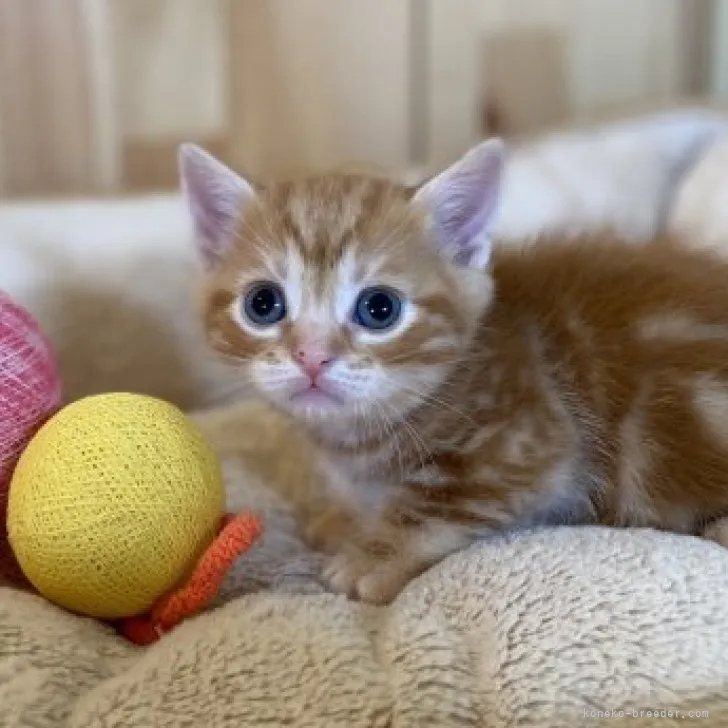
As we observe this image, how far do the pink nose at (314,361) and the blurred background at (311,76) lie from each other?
1.03 m

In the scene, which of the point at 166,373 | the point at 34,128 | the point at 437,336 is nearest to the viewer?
the point at 437,336

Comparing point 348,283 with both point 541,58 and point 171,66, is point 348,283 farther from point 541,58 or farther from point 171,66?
point 541,58

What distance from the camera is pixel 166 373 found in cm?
159

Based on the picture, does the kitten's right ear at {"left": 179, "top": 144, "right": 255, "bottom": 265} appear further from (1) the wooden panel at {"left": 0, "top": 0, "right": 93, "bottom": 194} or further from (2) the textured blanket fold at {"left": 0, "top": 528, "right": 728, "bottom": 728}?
(1) the wooden panel at {"left": 0, "top": 0, "right": 93, "bottom": 194}

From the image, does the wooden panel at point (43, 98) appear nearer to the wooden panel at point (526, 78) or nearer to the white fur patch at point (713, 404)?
the wooden panel at point (526, 78)

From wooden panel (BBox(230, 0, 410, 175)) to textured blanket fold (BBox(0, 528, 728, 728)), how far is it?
1.23 metres

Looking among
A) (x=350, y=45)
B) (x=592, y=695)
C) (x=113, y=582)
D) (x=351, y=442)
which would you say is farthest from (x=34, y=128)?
(x=592, y=695)

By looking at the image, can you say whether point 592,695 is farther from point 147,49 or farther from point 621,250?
point 147,49

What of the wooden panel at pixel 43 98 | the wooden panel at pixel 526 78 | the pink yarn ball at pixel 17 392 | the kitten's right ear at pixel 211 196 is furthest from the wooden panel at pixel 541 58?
the pink yarn ball at pixel 17 392

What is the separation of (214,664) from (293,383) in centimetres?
28

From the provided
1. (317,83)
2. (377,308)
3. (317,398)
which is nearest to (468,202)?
(377,308)

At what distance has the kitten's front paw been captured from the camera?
3.46ft

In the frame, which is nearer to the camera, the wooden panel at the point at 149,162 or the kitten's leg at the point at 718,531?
the kitten's leg at the point at 718,531

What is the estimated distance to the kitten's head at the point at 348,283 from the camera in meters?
1.06
